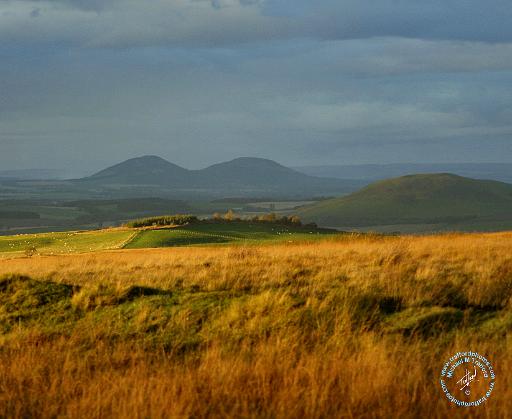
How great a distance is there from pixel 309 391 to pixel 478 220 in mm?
195189

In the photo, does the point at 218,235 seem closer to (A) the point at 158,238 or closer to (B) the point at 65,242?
(A) the point at 158,238

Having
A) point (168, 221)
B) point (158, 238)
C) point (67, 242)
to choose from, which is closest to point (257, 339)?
point (158, 238)

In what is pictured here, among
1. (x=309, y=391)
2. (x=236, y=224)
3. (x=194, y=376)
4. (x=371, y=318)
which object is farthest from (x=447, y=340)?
(x=236, y=224)

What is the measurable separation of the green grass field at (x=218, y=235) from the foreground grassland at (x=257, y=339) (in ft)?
98.5

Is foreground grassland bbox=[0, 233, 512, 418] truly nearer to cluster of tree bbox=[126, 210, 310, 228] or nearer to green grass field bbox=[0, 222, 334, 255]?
green grass field bbox=[0, 222, 334, 255]

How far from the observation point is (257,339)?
959 centimetres

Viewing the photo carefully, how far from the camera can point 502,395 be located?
6.90m

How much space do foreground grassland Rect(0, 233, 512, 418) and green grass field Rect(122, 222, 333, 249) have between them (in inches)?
1182

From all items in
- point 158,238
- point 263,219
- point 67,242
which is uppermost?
point 263,219

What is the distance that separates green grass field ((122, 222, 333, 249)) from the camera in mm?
48219

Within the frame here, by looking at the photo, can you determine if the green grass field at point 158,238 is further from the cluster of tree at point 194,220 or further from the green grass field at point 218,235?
the cluster of tree at point 194,220

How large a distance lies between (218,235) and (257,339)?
144 feet

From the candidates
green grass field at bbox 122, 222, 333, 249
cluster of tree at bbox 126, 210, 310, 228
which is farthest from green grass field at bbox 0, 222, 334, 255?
cluster of tree at bbox 126, 210, 310, 228

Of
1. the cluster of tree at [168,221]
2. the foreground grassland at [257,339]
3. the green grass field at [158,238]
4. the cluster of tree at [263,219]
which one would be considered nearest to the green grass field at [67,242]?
the green grass field at [158,238]
